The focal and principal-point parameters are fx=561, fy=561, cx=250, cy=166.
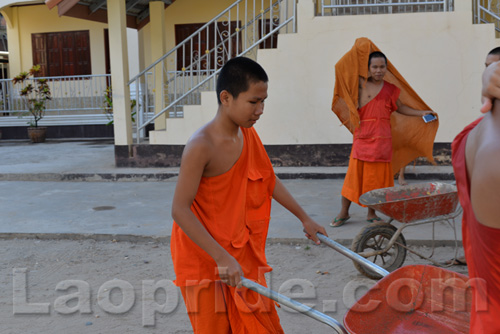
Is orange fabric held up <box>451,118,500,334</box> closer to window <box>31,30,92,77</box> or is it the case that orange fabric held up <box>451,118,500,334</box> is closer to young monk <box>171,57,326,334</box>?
young monk <box>171,57,326,334</box>

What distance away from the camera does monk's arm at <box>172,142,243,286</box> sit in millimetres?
2254

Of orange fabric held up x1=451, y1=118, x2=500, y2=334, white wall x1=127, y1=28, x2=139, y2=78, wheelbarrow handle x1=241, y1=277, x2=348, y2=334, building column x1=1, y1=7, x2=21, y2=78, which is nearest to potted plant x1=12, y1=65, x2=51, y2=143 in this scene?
building column x1=1, y1=7, x2=21, y2=78

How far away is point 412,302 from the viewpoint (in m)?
2.53

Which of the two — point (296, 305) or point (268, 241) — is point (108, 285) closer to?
point (268, 241)

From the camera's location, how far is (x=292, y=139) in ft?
29.7

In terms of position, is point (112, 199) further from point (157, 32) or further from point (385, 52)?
point (157, 32)

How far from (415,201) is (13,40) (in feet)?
51.9

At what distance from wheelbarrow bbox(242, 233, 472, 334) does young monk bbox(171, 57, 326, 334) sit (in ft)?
1.20

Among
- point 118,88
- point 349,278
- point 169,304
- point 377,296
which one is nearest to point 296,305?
point 377,296

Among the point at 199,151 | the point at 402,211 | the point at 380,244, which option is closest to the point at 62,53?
the point at 380,244

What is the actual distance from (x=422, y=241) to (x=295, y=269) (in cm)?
134

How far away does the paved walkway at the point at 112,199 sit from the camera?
5770 mm

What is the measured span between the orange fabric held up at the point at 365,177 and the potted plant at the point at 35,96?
11787 millimetres

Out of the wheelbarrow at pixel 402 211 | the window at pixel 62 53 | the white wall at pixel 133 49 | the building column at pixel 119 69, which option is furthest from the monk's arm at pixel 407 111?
the window at pixel 62 53
